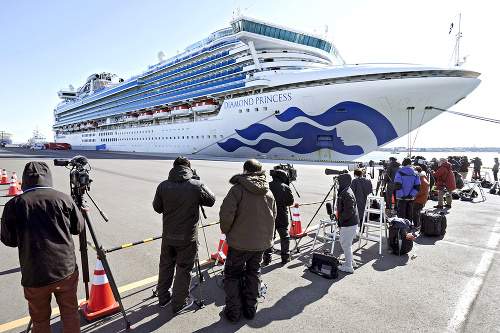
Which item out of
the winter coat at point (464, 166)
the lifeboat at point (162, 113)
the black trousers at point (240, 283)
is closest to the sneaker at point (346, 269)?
the black trousers at point (240, 283)

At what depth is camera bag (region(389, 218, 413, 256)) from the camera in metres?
4.67

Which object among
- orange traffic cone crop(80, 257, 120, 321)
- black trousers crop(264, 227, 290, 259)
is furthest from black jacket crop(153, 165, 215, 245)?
black trousers crop(264, 227, 290, 259)

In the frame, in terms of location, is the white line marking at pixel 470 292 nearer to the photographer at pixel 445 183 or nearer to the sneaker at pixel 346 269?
the sneaker at pixel 346 269

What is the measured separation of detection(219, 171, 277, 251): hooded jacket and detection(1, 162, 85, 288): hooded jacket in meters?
1.44

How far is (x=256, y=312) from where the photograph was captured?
3033 mm

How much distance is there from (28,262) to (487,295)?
511 cm

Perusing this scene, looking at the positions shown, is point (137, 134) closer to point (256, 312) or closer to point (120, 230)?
point (120, 230)

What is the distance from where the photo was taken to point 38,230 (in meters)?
2.07

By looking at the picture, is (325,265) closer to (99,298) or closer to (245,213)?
(245,213)

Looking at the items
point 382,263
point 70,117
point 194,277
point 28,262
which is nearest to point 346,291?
point 382,263

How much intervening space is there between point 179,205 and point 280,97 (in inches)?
812

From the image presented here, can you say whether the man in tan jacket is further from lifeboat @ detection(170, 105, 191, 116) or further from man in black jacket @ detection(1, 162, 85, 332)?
lifeboat @ detection(170, 105, 191, 116)

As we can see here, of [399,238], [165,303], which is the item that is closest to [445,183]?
[399,238]

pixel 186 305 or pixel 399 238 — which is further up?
pixel 399 238
